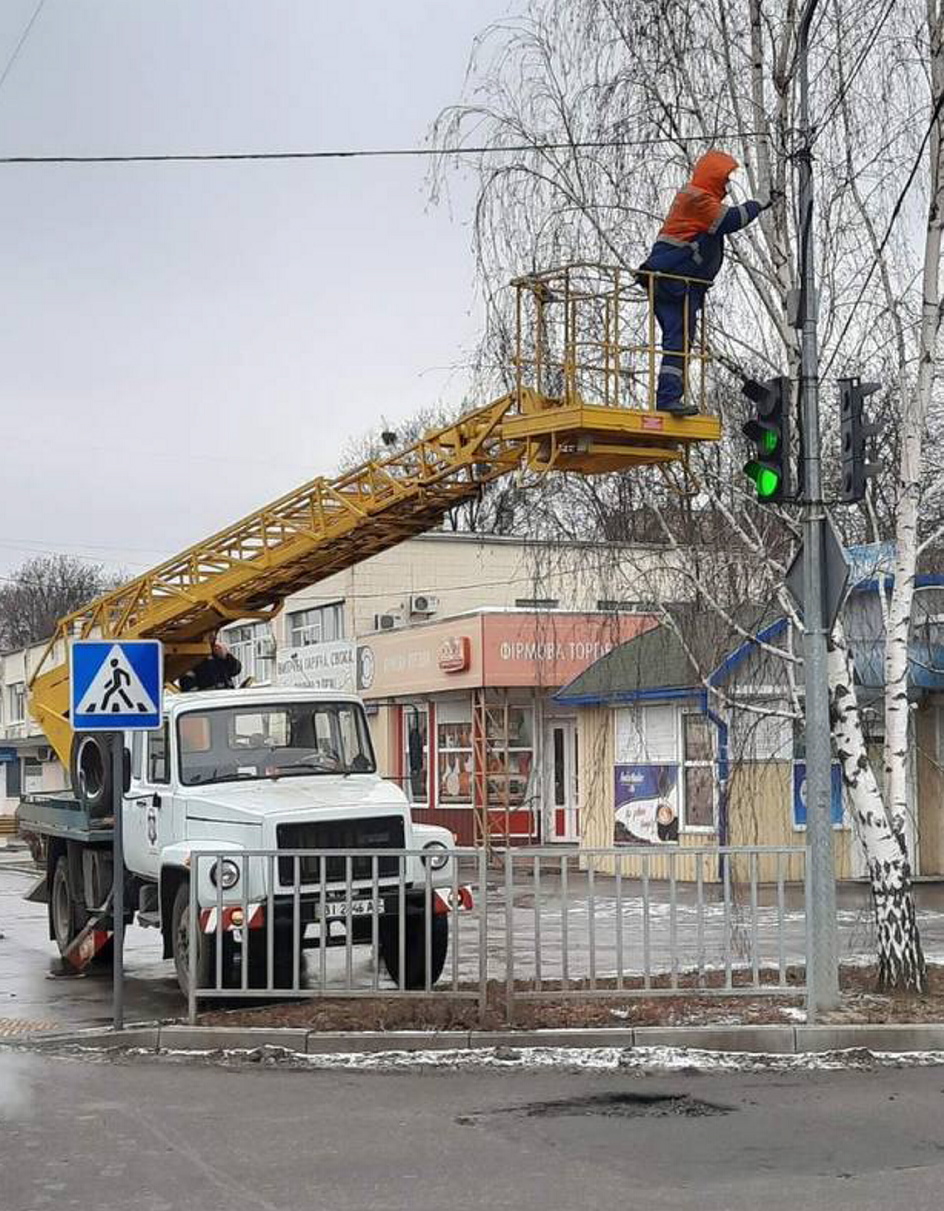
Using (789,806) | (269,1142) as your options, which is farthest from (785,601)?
(789,806)

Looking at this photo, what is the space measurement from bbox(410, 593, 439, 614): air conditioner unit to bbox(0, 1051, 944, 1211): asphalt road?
28.7 m

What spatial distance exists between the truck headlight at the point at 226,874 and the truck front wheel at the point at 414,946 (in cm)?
120

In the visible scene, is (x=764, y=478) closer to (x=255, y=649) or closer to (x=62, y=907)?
(x=62, y=907)

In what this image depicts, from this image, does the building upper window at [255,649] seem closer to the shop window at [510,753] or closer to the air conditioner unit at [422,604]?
the air conditioner unit at [422,604]

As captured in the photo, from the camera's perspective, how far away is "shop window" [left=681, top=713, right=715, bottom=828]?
1025 inches

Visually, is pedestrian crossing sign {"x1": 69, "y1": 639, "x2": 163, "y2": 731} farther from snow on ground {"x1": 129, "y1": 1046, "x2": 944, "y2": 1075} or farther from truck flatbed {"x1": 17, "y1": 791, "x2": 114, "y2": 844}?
truck flatbed {"x1": 17, "y1": 791, "x2": 114, "y2": 844}

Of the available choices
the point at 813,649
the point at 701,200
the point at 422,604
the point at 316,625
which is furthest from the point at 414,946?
the point at 316,625

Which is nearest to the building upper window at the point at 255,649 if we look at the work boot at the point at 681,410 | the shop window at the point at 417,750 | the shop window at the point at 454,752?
the shop window at the point at 417,750

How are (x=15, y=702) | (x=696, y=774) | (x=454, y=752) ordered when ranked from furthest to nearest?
(x=15, y=702) → (x=454, y=752) → (x=696, y=774)

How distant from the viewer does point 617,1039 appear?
11297mm

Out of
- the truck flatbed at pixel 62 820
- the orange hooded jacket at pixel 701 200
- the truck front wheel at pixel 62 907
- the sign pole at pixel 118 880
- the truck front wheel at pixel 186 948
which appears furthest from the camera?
the truck front wheel at pixel 62 907

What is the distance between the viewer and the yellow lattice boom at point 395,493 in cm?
1249

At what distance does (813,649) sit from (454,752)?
81.0 feet

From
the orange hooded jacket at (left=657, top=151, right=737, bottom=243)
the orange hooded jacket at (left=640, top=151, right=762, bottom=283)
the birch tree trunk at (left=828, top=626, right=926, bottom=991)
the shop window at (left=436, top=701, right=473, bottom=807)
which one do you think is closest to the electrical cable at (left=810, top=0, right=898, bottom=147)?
the orange hooded jacket at (left=640, top=151, right=762, bottom=283)
